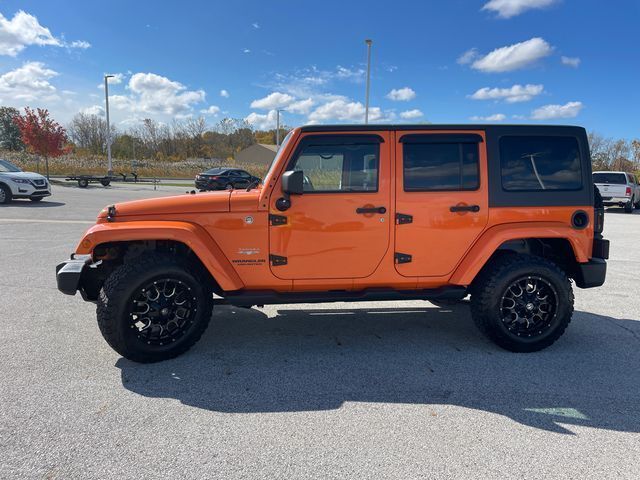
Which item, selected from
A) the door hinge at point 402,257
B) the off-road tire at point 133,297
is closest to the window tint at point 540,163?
the door hinge at point 402,257

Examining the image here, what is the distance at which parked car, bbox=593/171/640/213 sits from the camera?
1642 centimetres

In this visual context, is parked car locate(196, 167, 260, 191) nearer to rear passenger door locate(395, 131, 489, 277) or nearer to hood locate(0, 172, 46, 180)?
hood locate(0, 172, 46, 180)

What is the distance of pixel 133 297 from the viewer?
11.1ft

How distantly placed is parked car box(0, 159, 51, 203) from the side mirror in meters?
15.5

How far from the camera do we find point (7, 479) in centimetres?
220

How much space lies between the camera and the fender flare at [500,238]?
376 centimetres

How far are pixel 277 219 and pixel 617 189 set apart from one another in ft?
58.7

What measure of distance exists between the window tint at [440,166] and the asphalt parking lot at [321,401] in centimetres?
153

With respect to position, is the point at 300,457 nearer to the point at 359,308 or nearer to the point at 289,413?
the point at 289,413

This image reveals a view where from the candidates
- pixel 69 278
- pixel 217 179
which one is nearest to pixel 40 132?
pixel 217 179

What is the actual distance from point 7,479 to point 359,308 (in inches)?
140

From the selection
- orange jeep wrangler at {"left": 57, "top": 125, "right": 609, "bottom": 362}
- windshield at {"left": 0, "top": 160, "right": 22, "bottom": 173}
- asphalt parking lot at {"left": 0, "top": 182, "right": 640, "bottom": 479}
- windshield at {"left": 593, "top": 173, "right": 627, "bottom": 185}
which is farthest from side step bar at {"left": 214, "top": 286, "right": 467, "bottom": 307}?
windshield at {"left": 593, "top": 173, "right": 627, "bottom": 185}

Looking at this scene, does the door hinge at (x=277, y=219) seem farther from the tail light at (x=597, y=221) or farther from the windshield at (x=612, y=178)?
the windshield at (x=612, y=178)

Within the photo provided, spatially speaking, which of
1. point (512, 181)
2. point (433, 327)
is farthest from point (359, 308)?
point (512, 181)
